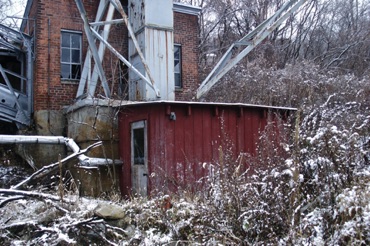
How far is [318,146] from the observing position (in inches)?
228

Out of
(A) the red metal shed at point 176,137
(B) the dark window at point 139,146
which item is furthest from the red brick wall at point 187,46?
(B) the dark window at point 139,146

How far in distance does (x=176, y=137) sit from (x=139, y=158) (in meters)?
1.11

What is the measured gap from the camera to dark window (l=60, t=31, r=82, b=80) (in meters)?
13.5

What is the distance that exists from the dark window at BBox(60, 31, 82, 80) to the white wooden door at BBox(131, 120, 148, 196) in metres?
4.29

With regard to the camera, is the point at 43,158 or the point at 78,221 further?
the point at 43,158

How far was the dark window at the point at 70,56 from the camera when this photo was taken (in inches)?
530

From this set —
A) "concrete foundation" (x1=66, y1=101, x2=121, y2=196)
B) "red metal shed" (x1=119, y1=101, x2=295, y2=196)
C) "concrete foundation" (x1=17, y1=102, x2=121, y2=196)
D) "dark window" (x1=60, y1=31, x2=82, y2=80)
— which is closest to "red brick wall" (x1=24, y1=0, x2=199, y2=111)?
"dark window" (x1=60, y1=31, x2=82, y2=80)

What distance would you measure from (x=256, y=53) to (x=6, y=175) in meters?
14.8

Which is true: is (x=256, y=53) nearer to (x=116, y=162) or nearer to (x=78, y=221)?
(x=116, y=162)

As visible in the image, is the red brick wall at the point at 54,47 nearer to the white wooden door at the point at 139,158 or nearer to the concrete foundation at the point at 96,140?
the concrete foundation at the point at 96,140

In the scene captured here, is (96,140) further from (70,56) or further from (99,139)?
(70,56)

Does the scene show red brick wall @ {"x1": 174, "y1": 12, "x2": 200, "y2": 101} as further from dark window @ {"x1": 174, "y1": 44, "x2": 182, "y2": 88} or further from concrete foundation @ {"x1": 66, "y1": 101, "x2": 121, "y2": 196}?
concrete foundation @ {"x1": 66, "y1": 101, "x2": 121, "y2": 196}

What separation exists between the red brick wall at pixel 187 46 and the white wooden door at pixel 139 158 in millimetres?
5022

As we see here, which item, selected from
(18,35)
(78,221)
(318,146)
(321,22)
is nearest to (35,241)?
(78,221)
